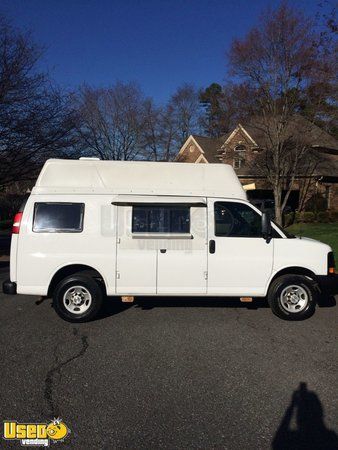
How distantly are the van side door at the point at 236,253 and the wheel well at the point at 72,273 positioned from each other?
179 centimetres

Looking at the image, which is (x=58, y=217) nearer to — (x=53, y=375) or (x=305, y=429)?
(x=53, y=375)

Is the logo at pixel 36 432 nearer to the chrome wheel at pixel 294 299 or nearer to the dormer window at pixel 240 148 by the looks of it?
the chrome wheel at pixel 294 299

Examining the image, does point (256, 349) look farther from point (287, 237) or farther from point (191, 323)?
point (287, 237)

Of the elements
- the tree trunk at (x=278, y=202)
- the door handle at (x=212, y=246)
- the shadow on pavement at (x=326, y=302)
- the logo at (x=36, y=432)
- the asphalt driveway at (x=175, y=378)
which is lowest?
the logo at (x=36, y=432)

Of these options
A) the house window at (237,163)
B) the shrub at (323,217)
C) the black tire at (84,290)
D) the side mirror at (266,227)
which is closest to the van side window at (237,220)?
the side mirror at (266,227)

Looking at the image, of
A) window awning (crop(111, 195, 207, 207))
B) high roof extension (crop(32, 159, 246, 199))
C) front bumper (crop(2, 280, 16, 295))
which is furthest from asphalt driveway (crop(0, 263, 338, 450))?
high roof extension (crop(32, 159, 246, 199))

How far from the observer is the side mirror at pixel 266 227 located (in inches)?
216

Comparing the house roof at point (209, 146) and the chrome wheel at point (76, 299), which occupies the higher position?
the house roof at point (209, 146)

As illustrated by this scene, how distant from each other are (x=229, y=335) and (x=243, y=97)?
15.5 metres

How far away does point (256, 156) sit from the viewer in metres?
20.0

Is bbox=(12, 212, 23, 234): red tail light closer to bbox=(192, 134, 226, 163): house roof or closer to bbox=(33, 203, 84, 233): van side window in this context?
bbox=(33, 203, 84, 233): van side window

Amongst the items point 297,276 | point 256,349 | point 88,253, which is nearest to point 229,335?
point 256,349

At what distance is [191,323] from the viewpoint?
215 inches

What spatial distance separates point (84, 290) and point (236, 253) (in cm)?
247
